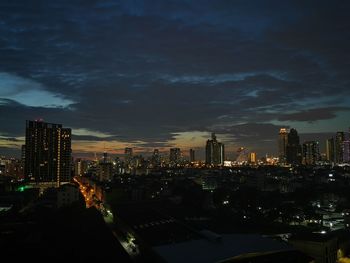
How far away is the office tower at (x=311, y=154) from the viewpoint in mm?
80250

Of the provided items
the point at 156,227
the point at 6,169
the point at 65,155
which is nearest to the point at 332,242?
the point at 156,227

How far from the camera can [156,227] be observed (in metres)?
12.5

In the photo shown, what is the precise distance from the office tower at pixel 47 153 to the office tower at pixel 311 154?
2132 inches

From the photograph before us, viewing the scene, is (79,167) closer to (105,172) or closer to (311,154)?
(105,172)

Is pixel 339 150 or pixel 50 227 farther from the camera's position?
pixel 339 150

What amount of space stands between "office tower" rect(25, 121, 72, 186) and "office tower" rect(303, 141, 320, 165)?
54.2m

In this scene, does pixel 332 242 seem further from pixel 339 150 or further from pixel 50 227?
pixel 339 150

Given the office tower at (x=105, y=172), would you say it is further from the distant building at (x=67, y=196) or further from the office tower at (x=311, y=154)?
the office tower at (x=311, y=154)

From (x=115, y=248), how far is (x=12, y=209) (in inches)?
416

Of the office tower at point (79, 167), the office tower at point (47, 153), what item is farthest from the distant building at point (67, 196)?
the office tower at point (79, 167)

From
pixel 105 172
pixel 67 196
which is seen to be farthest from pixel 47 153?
pixel 67 196

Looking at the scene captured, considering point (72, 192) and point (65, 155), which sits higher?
point (65, 155)

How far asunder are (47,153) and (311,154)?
57824 mm

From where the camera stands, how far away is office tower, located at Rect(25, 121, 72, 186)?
38750 millimetres
